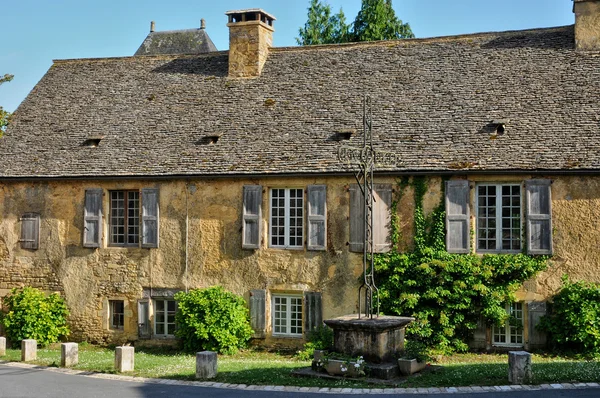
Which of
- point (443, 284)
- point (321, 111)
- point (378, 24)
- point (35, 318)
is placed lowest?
point (35, 318)

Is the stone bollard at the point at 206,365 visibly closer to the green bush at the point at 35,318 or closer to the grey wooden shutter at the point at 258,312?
the grey wooden shutter at the point at 258,312

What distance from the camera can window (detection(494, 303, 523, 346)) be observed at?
53.6 ft

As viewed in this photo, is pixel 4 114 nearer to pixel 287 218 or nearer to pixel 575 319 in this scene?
pixel 287 218

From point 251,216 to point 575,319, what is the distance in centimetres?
726

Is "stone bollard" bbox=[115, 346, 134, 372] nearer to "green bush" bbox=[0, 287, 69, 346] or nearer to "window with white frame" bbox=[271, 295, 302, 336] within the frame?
"window with white frame" bbox=[271, 295, 302, 336]

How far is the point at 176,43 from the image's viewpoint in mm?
31875

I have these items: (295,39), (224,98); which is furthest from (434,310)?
(295,39)

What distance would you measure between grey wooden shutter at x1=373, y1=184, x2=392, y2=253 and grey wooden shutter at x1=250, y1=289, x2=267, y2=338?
2.86m

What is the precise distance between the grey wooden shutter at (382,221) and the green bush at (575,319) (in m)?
3.63

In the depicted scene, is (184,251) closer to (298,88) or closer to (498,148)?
(298,88)

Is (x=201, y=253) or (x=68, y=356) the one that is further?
(x=201, y=253)

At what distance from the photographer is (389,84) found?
19.1 meters

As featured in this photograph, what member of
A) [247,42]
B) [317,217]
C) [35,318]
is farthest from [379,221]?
[35,318]

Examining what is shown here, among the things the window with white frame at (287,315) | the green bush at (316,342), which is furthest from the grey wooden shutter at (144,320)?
the green bush at (316,342)
